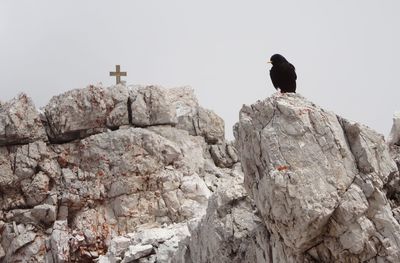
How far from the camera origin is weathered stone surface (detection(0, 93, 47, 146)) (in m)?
32.2

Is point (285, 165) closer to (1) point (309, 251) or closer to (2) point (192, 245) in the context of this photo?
(1) point (309, 251)

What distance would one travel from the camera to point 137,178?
31531mm

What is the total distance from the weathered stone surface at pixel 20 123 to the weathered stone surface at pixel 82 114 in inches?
28.9

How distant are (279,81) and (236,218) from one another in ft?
16.1

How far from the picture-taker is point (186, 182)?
31547 mm

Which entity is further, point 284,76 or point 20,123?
point 20,123

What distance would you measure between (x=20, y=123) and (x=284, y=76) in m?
20.8

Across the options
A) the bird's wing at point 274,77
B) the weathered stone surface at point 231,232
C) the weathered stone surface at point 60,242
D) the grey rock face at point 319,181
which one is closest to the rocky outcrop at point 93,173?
the weathered stone surface at point 60,242

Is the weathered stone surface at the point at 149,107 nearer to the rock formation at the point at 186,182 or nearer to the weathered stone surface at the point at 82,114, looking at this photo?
the rock formation at the point at 186,182

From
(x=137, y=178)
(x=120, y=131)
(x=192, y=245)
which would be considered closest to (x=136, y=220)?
(x=137, y=178)

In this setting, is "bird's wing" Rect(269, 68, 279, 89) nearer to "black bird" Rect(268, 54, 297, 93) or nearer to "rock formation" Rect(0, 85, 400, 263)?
"black bird" Rect(268, 54, 297, 93)

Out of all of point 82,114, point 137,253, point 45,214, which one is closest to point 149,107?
point 82,114

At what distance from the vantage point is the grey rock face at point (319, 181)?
44.2 ft

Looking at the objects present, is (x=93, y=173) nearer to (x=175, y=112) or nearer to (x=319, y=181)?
(x=175, y=112)
